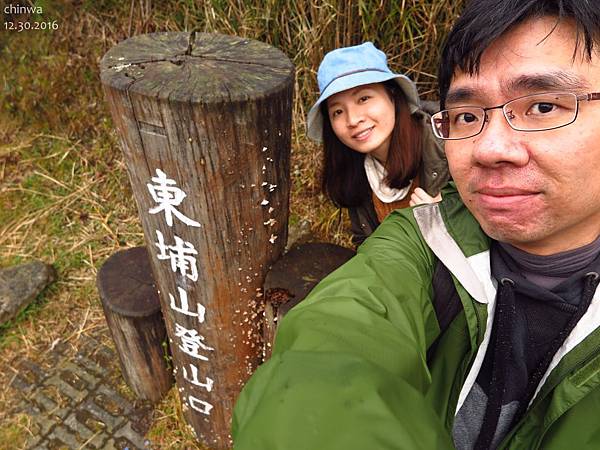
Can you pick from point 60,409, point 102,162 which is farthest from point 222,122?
point 102,162

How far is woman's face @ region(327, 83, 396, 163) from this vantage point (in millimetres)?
2078

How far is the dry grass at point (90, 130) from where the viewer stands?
9.95ft

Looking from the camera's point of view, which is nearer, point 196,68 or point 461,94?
point 461,94

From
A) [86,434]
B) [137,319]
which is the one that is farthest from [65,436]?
[137,319]

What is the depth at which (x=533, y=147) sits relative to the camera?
3.19ft

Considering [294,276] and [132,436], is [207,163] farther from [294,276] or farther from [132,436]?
[132,436]

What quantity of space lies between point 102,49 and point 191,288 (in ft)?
11.2

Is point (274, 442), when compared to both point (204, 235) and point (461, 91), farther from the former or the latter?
point (204, 235)

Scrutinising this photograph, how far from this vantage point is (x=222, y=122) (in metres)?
1.50

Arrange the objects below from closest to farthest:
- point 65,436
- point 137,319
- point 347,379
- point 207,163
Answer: point 347,379
point 207,163
point 137,319
point 65,436

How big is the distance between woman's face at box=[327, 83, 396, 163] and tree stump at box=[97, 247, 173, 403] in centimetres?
140

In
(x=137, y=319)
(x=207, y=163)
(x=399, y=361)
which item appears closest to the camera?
(x=399, y=361)

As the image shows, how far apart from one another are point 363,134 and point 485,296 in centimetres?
112

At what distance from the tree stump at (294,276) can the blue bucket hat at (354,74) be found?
2.22 ft
